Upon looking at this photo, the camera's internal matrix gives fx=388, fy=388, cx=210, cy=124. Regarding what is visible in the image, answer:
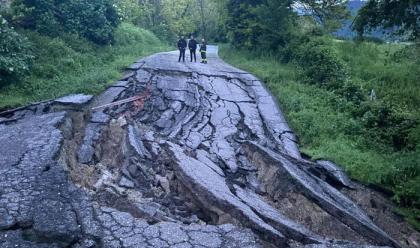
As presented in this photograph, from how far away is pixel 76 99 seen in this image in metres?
9.97

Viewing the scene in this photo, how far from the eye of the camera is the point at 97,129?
8.53m

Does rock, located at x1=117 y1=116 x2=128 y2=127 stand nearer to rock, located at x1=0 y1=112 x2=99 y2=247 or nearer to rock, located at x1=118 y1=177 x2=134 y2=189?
rock, located at x1=0 y1=112 x2=99 y2=247

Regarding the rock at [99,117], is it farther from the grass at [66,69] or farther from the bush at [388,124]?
the bush at [388,124]

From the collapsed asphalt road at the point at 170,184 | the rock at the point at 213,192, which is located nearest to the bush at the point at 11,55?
the collapsed asphalt road at the point at 170,184

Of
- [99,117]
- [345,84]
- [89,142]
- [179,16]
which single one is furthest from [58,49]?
[179,16]

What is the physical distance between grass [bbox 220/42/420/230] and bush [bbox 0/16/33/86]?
8.03m

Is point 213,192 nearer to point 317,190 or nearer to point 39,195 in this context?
point 317,190

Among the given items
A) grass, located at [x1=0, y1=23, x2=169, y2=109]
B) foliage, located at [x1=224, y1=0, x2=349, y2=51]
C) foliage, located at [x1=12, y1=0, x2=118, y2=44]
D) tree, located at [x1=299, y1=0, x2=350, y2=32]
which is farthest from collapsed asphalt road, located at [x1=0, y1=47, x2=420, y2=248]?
tree, located at [x1=299, y1=0, x2=350, y2=32]

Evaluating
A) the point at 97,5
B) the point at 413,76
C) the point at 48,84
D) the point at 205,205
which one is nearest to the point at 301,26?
the point at 413,76

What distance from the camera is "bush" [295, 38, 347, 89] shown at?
13133 millimetres

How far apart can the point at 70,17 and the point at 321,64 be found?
34.6 feet

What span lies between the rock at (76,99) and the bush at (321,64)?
7.71 m

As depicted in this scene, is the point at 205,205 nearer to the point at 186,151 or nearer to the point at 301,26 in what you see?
the point at 186,151

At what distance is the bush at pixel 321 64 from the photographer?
13.1 m
